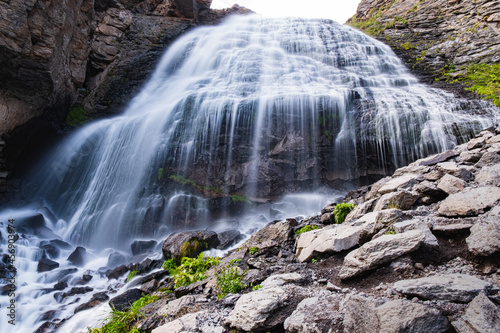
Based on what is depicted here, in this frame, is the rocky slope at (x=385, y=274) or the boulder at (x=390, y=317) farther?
the rocky slope at (x=385, y=274)

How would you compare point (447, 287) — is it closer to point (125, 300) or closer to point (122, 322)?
point (122, 322)

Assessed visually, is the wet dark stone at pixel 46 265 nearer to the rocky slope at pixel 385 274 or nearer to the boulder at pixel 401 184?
the rocky slope at pixel 385 274

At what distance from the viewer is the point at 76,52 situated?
15750 mm

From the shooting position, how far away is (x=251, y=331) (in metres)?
2.63

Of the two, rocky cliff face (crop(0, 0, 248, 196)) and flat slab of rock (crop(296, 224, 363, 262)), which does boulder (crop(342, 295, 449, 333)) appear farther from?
rocky cliff face (crop(0, 0, 248, 196))

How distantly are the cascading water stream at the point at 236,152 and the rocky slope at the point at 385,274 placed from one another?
584 cm

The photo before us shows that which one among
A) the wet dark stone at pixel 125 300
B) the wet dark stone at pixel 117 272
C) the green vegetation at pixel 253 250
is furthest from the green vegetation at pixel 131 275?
the green vegetation at pixel 253 250

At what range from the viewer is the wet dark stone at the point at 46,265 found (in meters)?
8.25

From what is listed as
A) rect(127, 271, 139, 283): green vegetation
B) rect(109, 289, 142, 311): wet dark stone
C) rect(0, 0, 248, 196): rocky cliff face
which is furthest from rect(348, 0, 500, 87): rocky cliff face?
rect(109, 289, 142, 311): wet dark stone

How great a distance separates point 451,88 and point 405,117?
14.3ft

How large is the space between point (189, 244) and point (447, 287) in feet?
21.6

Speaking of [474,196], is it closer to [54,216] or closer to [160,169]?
[160,169]

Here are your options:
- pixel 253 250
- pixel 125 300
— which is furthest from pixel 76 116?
pixel 253 250

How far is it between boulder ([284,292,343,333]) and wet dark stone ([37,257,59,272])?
876 cm
